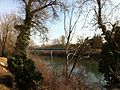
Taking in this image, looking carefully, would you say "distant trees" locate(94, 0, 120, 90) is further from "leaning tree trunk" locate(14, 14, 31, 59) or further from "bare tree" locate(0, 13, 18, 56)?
"bare tree" locate(0, 13, 18, 56)

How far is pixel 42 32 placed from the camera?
26.7 metres

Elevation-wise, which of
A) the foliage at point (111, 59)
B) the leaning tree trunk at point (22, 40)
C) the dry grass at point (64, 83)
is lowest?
the dry grass at point (64, 83)

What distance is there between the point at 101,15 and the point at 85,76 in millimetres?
4334

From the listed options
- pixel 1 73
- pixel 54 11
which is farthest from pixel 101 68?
pixel 54 11

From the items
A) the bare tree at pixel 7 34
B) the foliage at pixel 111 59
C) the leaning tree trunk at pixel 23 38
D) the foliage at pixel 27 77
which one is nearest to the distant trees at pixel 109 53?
the foliage at pixel 111 59

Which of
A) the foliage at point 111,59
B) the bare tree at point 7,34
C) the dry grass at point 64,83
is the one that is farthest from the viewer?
the bare tree at point 7,34

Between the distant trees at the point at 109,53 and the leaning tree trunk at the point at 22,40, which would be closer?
the distant trees at the point at 109,53

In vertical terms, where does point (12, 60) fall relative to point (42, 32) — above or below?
below

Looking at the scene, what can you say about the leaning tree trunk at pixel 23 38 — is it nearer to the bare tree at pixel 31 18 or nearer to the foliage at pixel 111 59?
the bare tree at pixel 31 18

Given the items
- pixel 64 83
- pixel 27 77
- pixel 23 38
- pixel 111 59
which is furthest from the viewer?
pixel 23 38

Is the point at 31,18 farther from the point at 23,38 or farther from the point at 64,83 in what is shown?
the point at 64,83

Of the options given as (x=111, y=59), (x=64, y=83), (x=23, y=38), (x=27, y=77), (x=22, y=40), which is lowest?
(x=64, y=83)

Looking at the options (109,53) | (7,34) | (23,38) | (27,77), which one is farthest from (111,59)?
(7,34)

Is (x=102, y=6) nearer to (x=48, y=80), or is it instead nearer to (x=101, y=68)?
(x=101, y=68)
